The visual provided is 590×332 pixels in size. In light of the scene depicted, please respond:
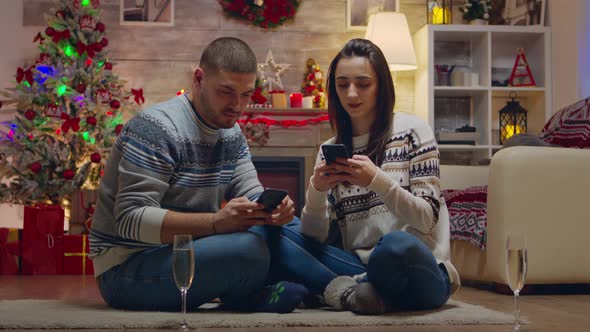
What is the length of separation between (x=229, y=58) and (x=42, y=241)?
9.54 ft

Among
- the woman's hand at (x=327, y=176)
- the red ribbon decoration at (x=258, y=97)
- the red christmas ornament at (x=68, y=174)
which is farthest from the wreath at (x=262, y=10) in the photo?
the woman's hand at (x=327, y=176)

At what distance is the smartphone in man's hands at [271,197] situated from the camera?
7.02 ft

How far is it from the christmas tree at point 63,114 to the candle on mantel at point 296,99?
3.86 ft

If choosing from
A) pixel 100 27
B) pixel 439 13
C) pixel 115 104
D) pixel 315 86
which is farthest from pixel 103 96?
pixel 439 13

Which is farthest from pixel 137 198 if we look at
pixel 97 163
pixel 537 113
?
pixel 537 113

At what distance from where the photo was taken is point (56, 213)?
476 centimetres

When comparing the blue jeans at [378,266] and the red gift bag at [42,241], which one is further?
the red gift bag at [42,241]

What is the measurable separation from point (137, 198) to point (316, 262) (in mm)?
572

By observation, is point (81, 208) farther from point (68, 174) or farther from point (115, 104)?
point (115, 104)

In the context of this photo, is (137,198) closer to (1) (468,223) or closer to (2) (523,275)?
(2) (523,275)

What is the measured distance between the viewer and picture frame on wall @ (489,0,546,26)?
5848 millimetres

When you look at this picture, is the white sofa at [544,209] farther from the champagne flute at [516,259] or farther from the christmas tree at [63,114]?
the christmas tree at [63,114]

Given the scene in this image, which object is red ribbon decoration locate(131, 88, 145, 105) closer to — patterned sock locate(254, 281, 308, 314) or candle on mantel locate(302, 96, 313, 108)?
candle on mantel locate(302, 96, 313, 108)

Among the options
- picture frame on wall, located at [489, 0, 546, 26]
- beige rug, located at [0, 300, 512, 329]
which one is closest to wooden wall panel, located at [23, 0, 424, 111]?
picture frame on wall, located at [489, 0, 546, 26]
